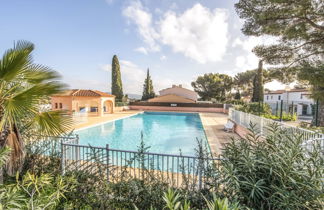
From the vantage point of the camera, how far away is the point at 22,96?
2934mm

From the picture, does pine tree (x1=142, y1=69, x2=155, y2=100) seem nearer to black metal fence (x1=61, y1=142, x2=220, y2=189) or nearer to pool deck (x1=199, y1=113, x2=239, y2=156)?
pool deck (x1=199, y1=113, x2=239, y2=156)

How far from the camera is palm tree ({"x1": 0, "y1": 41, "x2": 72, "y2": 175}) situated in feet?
9.70

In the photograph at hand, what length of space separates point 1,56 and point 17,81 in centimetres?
56

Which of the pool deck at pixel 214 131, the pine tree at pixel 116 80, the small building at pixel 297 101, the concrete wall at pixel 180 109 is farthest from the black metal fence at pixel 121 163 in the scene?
the pine tree at pixel 116 80

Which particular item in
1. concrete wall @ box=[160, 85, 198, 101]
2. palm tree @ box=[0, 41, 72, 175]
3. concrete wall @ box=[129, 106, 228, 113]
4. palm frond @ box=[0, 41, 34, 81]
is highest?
concrete wall @ box=[160, 85, 198, 101]

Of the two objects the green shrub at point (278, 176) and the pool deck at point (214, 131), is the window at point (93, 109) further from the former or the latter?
the green shrub at point (278, 176)

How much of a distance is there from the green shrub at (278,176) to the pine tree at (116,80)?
31491 mm

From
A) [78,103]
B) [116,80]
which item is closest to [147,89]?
[116,80]

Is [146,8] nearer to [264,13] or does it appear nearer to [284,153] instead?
[264,13]

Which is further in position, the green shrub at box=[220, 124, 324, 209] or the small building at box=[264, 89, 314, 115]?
the small building at box=[264, 89, 314, 115]

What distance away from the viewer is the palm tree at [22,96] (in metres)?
2.96

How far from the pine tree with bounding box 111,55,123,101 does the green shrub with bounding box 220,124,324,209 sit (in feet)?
103

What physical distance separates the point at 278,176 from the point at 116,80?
106 feet

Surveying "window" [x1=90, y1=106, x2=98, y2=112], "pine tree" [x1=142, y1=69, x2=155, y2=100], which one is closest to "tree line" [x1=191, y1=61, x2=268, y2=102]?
"pine tree" [x1=142, y1=69, x2=155, y2=100]
